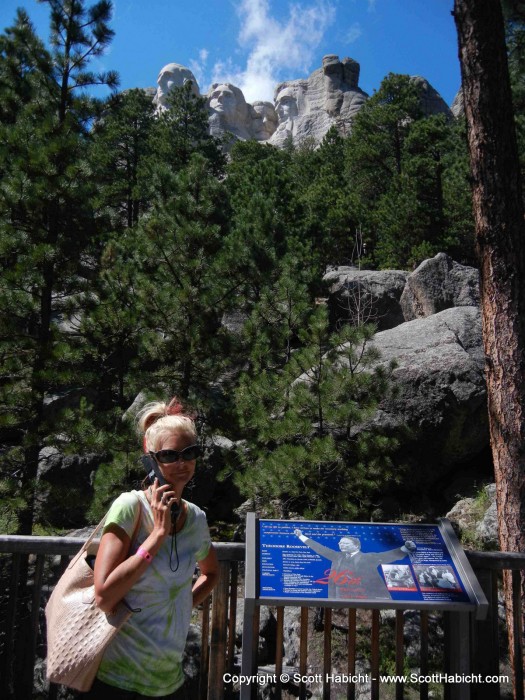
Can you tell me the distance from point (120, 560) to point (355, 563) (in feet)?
4.31

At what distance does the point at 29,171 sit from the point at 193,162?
2.99 meters

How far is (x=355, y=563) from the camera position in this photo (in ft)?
9.16

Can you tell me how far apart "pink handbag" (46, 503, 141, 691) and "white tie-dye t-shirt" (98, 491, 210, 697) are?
4 centimetres

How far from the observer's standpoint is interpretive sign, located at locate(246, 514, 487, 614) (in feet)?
8.70

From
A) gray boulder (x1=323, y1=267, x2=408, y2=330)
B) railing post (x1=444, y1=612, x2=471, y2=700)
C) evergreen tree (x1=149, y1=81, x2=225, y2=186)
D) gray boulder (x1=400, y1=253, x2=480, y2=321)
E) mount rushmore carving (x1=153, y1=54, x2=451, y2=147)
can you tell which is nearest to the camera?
railing post (x1=444, y1=612, x2=471, y2=700)

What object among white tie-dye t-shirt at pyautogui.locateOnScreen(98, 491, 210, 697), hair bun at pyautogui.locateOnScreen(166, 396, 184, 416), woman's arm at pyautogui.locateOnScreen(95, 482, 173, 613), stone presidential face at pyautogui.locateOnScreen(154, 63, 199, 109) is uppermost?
stone presidential face at pyautogui.locateOnScreen(154, 63, 199, 109)

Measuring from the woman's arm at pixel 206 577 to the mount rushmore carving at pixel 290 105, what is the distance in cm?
6202

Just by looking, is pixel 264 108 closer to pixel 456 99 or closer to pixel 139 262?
pixel 456 99

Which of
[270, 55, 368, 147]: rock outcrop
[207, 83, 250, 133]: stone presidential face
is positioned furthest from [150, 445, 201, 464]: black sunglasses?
[207, 83, 250, 133]: stone presidential face

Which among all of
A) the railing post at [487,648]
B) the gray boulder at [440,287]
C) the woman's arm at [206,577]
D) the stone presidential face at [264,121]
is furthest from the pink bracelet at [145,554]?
the stone presidential face at [264,121]

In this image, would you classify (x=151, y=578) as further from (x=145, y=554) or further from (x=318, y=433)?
(x=318, y=433)

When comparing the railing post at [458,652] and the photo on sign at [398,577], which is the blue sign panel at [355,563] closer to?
the photo on sign at [398,577]

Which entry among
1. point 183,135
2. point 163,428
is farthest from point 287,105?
point 163,428

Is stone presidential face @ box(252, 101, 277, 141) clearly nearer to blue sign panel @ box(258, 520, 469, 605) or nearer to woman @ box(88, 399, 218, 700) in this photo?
blue sign panel @ box(258, 520, 469, 605)
